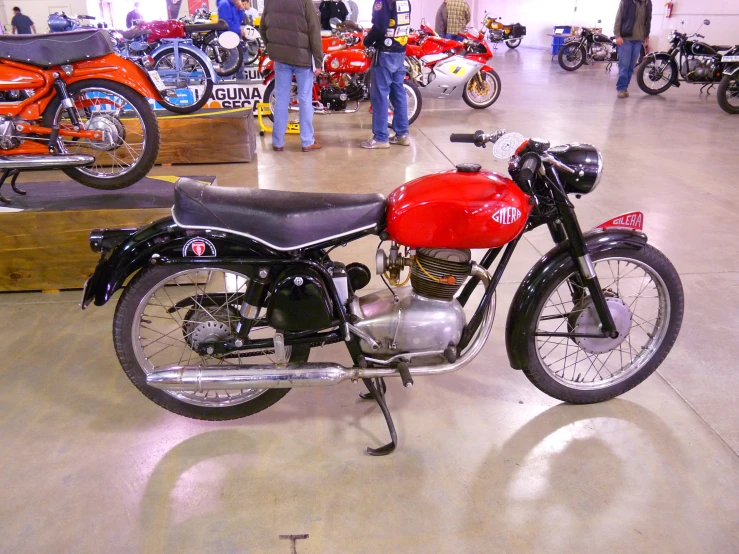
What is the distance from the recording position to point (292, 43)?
549 cm

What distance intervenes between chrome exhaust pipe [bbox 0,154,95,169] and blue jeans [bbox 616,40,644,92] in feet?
28.4

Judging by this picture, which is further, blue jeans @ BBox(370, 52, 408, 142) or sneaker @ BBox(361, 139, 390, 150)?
sneaker @ BBox(361, 139, 390, 150)

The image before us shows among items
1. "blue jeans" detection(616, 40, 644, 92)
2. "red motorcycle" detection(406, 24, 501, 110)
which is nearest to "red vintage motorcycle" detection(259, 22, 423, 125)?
"red motorcycle" detection(406, 24, 501, 110)

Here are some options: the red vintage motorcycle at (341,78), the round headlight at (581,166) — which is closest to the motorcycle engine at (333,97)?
the red vintage motorcycle at (341,78)

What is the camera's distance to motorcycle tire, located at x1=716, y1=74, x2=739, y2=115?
26.0ft

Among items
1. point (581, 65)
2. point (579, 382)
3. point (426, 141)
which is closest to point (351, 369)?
point (579, 382)

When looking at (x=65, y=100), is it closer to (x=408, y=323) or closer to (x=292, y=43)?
(x=408, y=323)

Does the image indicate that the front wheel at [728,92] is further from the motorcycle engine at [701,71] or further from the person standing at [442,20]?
Answer: the person standing at [442,20]

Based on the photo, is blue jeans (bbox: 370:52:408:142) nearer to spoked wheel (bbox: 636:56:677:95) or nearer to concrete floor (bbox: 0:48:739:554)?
concrete floor (bbox: 0:48:739:554)

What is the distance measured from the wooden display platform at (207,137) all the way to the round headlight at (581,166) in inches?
164

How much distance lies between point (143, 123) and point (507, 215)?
2.26 m

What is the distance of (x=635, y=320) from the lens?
288 cm

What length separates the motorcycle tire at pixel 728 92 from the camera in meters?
7.92

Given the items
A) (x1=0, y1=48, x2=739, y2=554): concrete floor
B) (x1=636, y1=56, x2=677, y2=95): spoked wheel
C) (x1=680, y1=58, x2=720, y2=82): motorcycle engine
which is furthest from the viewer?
(x1=636, y1=56, x2=677, y2=95): spoked wheel
